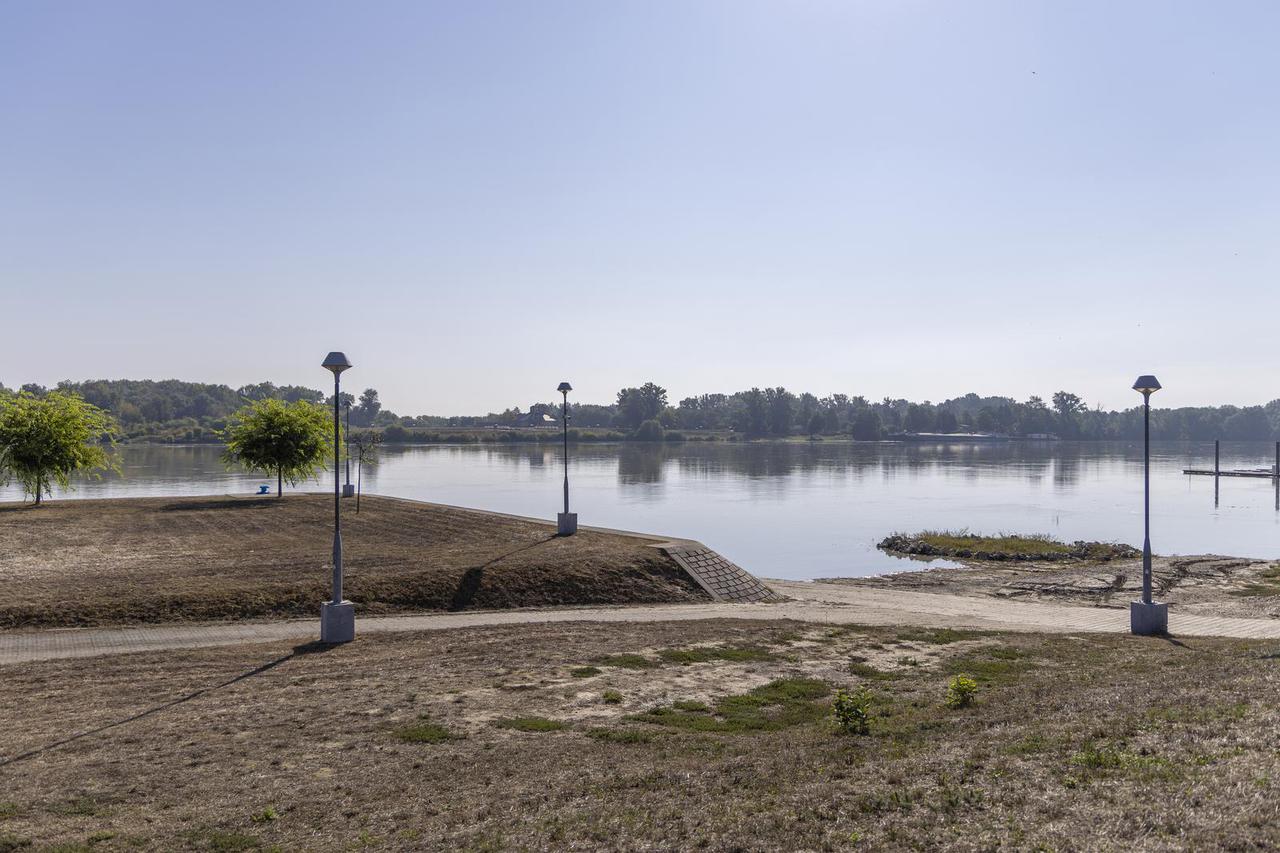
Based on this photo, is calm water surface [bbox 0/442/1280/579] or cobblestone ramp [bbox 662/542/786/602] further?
calm water surface [bbox 0/442/1280/579]

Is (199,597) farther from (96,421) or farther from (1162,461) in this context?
(1162,461)

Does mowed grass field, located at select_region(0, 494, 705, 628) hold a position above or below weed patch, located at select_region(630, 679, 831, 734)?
above

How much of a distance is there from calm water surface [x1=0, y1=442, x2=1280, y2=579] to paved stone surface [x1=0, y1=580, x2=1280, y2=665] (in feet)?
43.0

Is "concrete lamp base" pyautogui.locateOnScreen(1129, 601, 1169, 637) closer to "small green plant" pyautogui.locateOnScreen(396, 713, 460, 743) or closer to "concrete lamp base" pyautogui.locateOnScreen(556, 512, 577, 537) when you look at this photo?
"small green plant" pyautogui.locateOnScreen(396, 713, 460, 743)

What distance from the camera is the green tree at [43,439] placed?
3453 cm

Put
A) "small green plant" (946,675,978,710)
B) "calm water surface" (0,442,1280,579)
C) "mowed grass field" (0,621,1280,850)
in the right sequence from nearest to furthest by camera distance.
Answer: "mowed grass field" (0,621,1280,850) → "small green plant" (946,675,978,710) → "calm water surface" (0,442,1280,579)

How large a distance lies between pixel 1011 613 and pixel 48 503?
35.1m

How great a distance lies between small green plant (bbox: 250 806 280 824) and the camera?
25.3 feet

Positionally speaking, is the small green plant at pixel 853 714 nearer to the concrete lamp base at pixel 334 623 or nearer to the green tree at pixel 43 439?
the concrete lamp base at pixel 334 623

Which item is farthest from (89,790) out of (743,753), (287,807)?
(743,753)

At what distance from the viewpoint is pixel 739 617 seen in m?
19.6

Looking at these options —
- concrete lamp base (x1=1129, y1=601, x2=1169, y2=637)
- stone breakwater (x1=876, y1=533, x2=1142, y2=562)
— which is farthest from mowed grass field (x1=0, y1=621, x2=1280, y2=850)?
stone breakwater (x1=876, y1=533, x2=1142, y2=562)

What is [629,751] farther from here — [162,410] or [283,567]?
[162,410]

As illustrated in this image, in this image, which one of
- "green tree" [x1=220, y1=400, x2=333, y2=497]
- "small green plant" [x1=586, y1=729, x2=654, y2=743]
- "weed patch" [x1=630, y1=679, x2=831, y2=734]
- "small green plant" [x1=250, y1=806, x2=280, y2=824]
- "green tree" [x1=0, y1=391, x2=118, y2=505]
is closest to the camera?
"small green plant" [x1=250, y1=806, x2=280, y2=824]
